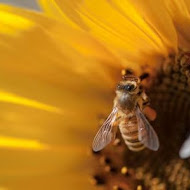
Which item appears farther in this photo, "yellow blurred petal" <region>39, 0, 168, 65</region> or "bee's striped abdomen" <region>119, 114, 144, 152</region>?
"bee's striped abdomen" <region>119, 114, 144, 152</region>

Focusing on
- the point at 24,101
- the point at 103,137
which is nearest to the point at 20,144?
the point at 24,101

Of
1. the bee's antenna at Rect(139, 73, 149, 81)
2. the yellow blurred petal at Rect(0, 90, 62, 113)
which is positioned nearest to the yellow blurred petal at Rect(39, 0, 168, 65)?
the bee's antenna at Rect(139, 73, 149, 81)

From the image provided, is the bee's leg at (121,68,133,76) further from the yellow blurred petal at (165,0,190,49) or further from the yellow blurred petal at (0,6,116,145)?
the yellow blurred petal at (165,0,190,49)

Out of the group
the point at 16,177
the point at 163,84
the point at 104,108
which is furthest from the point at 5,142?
the point at 163,84

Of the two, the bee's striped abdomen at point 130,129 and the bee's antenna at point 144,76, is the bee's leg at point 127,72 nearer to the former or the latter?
the bee's antenna at point 144,76

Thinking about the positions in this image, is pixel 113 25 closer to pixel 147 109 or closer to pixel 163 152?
pixel 147 109
